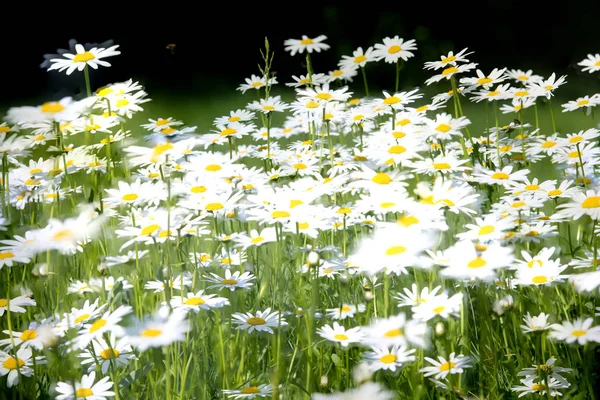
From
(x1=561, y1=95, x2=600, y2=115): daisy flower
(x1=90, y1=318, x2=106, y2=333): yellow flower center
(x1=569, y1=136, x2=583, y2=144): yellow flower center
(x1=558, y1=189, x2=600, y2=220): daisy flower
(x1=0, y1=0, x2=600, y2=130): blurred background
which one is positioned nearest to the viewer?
(x1=90, y1=318, x2=106, y2=333): yellow flower center

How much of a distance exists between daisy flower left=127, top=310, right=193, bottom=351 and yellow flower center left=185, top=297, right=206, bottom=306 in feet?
0.37

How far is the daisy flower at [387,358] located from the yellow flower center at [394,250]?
0.14 metres

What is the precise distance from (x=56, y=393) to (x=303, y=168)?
0.86m

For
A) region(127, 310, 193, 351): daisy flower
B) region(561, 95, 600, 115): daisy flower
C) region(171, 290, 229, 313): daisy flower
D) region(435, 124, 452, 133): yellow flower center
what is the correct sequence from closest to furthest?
region(127, 310, 193, 351): daisy flower → region(171, 290, 229, 313): daisy flower → region(435, 124, 452, 133): yellow flower center → region(561, 95, 600, 115): daisy flower

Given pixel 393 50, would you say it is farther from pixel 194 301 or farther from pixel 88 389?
pixel 88 389

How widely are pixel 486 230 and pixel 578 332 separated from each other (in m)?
0.23

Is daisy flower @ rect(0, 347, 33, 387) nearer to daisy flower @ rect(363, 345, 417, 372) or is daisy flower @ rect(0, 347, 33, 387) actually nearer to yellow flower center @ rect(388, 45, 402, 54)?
daisy flower @ rect(363, 345, 417, 372)

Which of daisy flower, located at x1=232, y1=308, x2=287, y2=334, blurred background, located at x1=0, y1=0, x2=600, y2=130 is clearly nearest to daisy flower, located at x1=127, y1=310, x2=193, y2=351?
daisy flower, located at x1=232, y1=308, x2=287, y2=334

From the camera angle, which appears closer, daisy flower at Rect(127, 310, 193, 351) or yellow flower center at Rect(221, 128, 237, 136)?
daisy flower at Rect(127, 310, 193, 351)

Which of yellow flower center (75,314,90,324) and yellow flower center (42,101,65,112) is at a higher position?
yellow flower center (42,101,65,112)

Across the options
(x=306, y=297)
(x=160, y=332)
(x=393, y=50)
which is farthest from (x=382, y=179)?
(x=393, y=50)

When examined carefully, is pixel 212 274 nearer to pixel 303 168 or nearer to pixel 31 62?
pixel 303 168

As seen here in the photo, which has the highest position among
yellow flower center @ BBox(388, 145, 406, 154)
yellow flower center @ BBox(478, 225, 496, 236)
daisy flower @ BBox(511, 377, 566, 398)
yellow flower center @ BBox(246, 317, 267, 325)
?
yellow flower center @ BBox(388, 145, 406, 154)

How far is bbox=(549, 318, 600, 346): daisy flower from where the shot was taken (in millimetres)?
950
